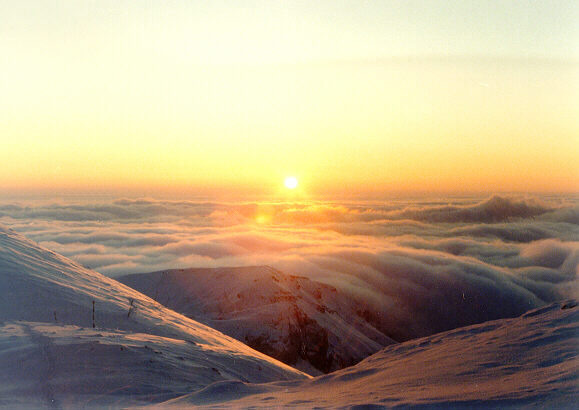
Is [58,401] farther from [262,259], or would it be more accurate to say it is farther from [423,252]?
[423,252]

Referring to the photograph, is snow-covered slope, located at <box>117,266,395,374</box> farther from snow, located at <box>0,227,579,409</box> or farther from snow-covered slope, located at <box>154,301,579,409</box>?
snow-covered slope, located at <box>154,301,579,409</box>

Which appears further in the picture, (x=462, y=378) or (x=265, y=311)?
(x=265, y=311)

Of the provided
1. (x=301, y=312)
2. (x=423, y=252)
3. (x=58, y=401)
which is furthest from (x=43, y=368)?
(x=423, y=252)

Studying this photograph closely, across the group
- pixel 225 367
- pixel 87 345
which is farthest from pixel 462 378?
pixel 87 345

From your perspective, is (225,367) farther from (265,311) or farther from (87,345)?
(265,311)

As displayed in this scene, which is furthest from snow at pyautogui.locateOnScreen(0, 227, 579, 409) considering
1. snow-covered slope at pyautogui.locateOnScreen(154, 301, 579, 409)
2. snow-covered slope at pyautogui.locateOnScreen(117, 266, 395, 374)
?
snow-covered slope at pyautogui.locateOnScreen(117, 266, 395, 374)

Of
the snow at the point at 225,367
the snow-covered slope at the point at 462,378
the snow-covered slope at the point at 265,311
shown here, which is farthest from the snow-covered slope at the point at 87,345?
the snow-covered slope at the point at 265,311
